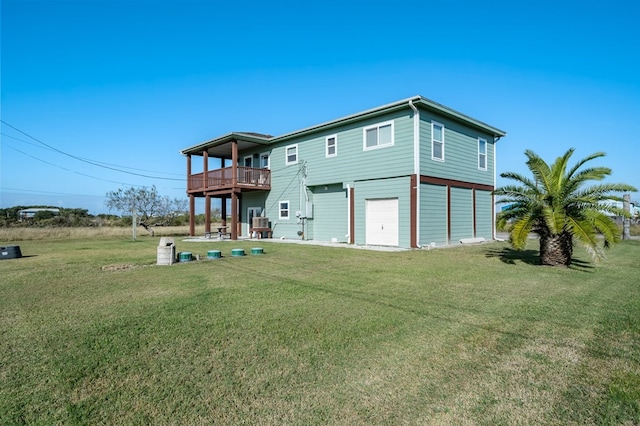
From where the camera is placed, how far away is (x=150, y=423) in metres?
2.38

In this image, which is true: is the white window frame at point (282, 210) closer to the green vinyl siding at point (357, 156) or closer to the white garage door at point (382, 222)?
the green vinyl siding at point (357, 156)

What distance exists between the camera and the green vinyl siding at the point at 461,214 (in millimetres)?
15156

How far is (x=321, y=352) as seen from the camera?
3514 mm

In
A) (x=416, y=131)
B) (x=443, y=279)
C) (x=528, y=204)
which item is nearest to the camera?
(x=443, y=279)

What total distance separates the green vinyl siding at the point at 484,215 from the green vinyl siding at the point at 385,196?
4.97m

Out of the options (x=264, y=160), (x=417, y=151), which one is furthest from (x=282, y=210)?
(x=417, y=151)

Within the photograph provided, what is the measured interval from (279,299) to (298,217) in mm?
12357

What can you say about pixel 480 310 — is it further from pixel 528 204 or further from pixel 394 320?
pixel 528 204

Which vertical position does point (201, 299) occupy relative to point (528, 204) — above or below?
below

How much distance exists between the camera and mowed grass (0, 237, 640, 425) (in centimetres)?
255

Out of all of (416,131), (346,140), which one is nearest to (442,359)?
(416,131)

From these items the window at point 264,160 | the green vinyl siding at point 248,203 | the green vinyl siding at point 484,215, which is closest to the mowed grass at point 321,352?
the green vinyl siding at point 484,215

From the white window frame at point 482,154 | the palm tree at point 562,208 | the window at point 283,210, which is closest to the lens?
the palm tree at point 562,208

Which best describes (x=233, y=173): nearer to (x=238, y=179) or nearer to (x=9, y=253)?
(x=238, y=179)
